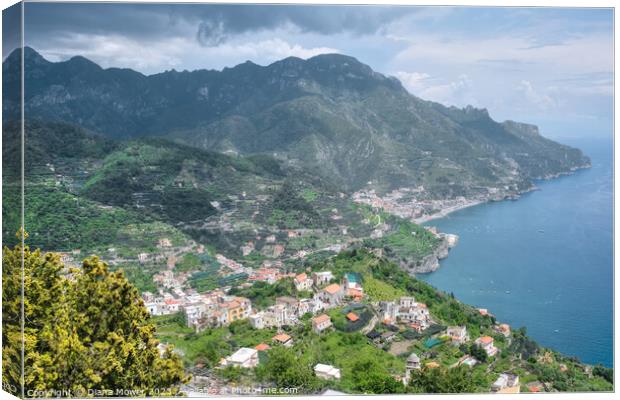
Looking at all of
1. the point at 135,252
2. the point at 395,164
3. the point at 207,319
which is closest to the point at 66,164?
the point at 135,252

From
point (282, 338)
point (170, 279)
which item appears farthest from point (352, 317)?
point (170, 279)

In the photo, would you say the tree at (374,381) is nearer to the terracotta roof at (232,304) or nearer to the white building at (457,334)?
the white building at (457,334)

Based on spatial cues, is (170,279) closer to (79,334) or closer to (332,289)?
(332,289)

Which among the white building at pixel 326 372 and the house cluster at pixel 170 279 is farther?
the house cluster at pixel 170 279

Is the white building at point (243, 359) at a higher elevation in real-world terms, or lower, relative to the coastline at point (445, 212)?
higher

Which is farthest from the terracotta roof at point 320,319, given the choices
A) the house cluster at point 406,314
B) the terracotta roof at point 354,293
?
the terracotta roof at point 354,293
